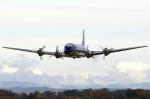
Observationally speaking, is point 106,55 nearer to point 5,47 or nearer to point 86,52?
point 86,52

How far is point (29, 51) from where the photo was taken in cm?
16462

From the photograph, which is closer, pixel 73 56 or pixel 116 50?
pixel 73 56

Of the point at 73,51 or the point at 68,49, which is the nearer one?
the point at 68,49

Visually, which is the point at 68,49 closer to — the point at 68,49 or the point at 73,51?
the point at 68,49

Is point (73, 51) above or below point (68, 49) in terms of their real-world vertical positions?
below

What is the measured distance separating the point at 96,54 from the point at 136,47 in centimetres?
1155

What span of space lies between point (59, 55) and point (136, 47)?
22.5 meters

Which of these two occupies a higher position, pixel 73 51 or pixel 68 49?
pixel 68 49

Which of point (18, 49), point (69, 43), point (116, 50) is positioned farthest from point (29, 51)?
point (116, 50)

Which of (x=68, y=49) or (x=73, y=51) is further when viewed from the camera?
(x=73, y=51)

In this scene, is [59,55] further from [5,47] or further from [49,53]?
[5,47]

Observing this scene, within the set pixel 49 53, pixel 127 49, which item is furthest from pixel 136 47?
pixel 49 53

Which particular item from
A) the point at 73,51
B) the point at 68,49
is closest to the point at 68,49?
the point at 68,49

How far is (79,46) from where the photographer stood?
163 meters
